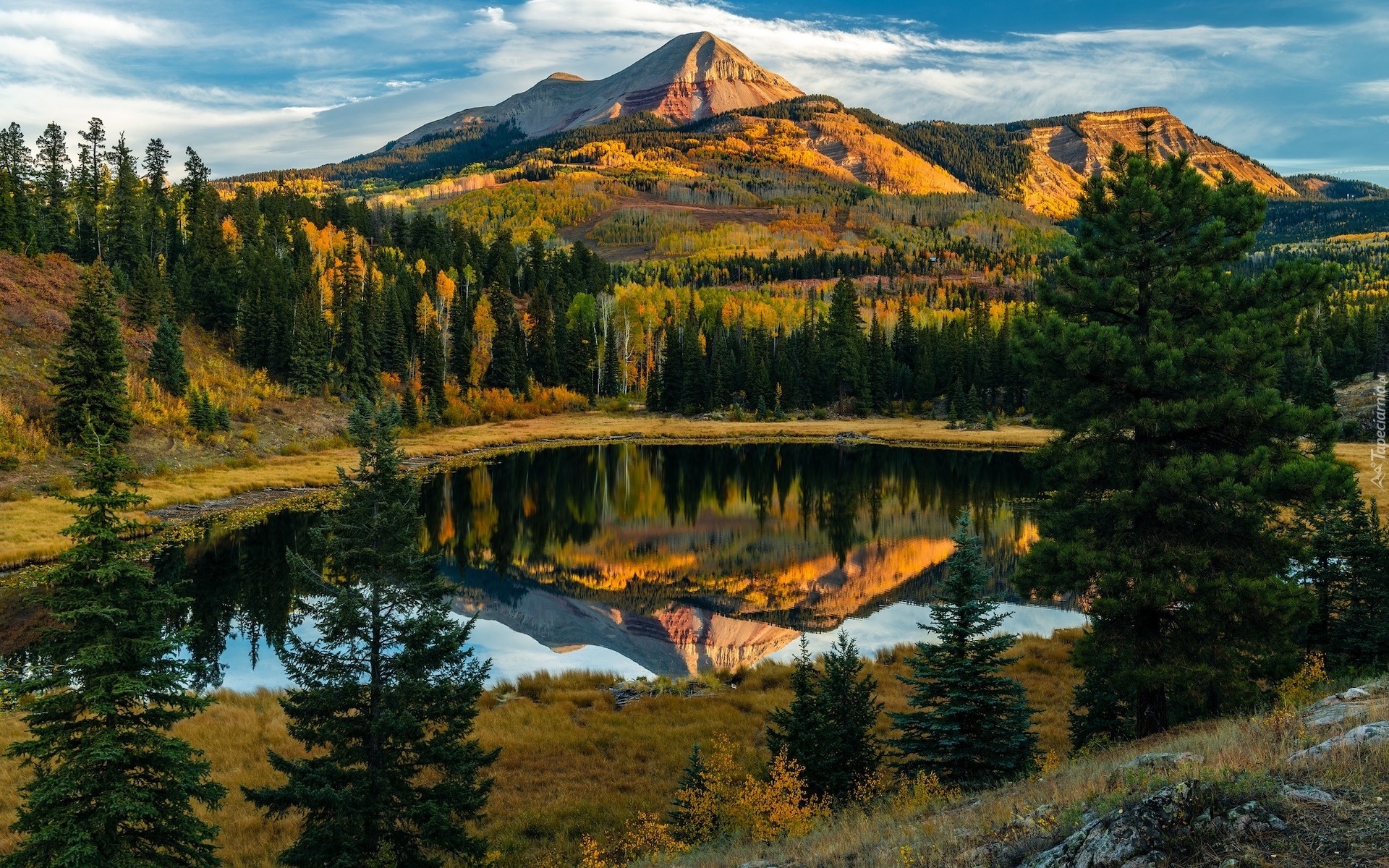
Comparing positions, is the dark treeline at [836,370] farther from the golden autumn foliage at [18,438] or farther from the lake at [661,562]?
the golden autumn foliage at [18,438]

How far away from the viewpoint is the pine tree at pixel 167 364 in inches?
2499

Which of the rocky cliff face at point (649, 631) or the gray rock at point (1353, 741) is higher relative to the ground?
the gray rock at point (1353, 741)

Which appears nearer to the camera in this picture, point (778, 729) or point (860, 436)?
point (778, 729)

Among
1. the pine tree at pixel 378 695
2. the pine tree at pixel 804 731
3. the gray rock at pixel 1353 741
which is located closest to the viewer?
the gray rock at pixel 1353 741

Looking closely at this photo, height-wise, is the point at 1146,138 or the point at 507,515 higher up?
the point at 1146,138

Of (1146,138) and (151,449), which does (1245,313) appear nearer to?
(1146,138)

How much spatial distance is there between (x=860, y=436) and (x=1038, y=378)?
79958 mm

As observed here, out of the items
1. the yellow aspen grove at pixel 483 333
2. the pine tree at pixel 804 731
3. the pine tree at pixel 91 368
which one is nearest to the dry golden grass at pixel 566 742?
the pine tree at pixel 804 731

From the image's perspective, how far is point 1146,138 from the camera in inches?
647

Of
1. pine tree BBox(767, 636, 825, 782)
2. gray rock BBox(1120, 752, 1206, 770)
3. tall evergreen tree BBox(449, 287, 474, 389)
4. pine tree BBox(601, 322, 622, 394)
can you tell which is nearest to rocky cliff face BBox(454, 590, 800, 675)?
pine tree BBox(767, 636, 825, 782)

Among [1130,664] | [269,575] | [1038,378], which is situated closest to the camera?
[1130,664]

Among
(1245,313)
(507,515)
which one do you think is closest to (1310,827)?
(1245,313)

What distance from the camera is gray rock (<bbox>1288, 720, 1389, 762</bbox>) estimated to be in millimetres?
7215

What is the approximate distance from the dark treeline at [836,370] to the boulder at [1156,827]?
103 metres
